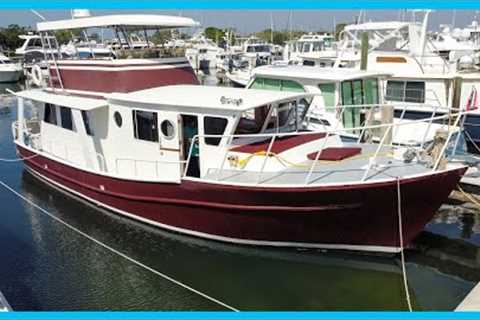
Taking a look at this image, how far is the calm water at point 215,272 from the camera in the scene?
308 inches

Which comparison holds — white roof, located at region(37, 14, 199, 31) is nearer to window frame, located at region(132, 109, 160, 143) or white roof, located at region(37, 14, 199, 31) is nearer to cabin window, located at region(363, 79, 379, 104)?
window frame, located at region(132, 109, 160, 143)

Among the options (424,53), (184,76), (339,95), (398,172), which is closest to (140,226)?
(184,76)

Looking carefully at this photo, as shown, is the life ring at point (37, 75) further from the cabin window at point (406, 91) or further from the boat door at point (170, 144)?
the cabin window at point (406, 91)

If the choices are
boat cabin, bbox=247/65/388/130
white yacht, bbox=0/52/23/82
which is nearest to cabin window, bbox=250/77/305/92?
boat cabin, bbox=247/65/388/130

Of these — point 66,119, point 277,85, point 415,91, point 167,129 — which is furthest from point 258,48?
point 167,129

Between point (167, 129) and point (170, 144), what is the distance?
0.29 metres

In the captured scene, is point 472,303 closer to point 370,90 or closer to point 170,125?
point 170,125

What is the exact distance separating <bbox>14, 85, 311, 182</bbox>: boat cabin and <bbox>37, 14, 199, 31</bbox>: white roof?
157 cm

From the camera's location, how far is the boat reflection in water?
7801 mm

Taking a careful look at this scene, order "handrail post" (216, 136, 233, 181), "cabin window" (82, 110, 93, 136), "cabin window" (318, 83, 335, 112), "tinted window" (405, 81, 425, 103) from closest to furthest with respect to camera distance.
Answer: "handrail post" (216, 136, 233, 181) → "cabin window" (82, 110, 93, 136) → "cabin window" (318, 83, 335, 112) → "tinted window" (405, 81, 425, 103)

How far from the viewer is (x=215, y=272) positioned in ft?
28.3

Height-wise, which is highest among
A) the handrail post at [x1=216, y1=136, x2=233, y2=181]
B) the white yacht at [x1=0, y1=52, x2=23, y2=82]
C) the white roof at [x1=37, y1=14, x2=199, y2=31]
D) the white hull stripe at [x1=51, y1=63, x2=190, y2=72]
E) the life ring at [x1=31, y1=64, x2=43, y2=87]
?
the white roof at [x1=37, y1=14, x2=199, y2=31]

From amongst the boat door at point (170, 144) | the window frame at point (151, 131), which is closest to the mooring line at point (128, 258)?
the boat door at point (170, 144)

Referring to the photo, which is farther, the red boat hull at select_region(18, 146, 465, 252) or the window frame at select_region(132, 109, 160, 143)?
the window frame at select_region(132, 109, 160, 143)
